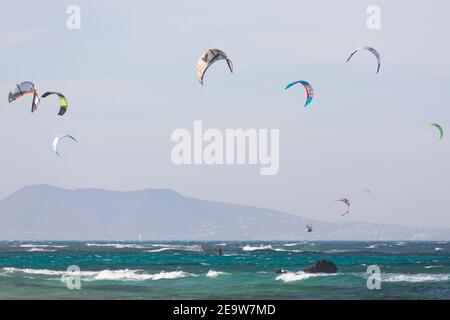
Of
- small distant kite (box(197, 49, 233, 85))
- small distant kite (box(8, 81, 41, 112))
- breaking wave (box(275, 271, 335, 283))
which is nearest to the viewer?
small distant kite (box(197, 49, 233, 85))

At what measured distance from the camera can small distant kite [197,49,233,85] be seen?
31.6 m

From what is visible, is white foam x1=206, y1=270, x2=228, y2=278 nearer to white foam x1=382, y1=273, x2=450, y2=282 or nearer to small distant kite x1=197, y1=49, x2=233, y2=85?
white foam x1=382, y1=273, x2=450, y2=282

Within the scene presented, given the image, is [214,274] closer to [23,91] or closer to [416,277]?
[416,277]

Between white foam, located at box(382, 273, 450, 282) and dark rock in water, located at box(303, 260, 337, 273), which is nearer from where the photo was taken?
white foam, located at box(382, 273, 450, 282)

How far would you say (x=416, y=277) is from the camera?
48406 mm

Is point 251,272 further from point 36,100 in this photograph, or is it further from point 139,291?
point 36,100

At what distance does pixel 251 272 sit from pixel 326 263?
21.5 feet

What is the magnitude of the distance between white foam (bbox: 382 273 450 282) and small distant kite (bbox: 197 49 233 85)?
18387 mm

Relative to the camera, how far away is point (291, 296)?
37188 mm

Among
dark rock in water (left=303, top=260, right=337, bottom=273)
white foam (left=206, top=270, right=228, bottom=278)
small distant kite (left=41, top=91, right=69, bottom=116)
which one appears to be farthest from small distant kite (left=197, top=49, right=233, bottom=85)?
white foam (left=206, top=270, right=228, bottom=278)

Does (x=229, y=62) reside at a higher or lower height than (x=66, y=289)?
higher
